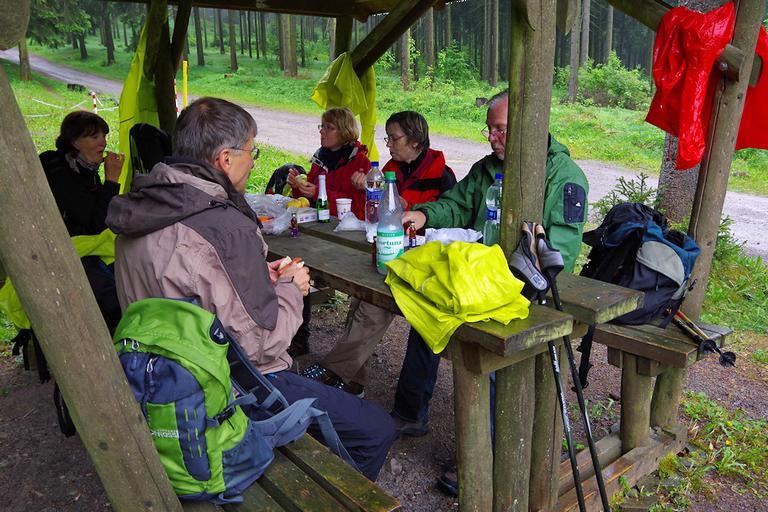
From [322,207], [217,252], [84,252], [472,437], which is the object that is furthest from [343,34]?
[472,437]

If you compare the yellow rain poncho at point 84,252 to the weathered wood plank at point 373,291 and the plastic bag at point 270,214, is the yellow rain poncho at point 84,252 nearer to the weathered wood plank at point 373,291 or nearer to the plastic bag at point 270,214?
the plastic bag at point 270,214

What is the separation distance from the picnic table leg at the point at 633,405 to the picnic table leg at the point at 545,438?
1.50ft

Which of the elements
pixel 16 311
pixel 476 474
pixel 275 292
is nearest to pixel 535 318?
pixel 476 474

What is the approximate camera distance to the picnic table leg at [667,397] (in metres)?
3.20

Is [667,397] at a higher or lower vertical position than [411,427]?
higher

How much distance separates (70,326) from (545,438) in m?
2.02

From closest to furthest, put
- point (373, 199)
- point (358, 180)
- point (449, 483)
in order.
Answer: point (449, 483) → point (373, 199) → point (358, 180)

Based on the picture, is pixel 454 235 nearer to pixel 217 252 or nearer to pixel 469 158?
pixel 217 252

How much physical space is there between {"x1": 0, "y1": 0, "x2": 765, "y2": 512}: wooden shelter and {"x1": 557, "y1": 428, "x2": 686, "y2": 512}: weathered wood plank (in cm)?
3

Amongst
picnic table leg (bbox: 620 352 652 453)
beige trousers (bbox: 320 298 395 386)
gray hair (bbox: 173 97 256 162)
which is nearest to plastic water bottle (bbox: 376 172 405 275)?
gray hair (bbox: 173 97 256 162)

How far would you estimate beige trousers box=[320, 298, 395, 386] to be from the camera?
146 inches

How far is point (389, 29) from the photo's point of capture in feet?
15.8

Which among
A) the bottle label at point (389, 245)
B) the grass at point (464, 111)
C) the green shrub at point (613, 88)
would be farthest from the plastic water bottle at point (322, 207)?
the green shrub at point (613, 88)

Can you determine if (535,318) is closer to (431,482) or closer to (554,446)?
(554,446)
